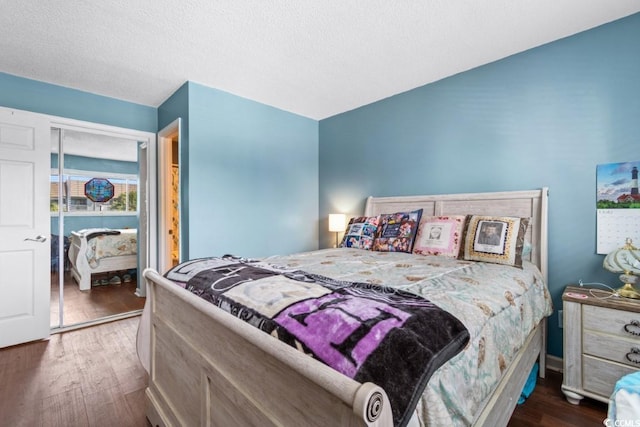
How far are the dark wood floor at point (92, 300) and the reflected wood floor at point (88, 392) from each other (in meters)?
0.53

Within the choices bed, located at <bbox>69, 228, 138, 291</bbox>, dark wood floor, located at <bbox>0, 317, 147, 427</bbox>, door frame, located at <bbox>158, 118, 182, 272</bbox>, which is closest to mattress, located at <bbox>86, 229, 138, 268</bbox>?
bed, located at <bbox>69, 228, 138, 291</bbox>

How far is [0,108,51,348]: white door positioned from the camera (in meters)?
2.61

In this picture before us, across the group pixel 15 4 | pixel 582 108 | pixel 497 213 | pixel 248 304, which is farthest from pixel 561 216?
pixel 15 4

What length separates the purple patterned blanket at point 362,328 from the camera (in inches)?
26.9

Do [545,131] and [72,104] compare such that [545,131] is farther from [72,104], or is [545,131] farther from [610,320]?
[72,104]

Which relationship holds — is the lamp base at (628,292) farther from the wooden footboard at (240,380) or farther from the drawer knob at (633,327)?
the wooden footboard at (240,380)

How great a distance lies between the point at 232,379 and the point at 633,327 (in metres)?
2.14

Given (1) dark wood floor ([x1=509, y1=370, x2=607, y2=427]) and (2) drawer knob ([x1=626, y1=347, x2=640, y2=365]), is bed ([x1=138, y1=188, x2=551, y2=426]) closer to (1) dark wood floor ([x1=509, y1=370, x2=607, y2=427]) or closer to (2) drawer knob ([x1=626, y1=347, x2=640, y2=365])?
(1) dark wood floor ([x1=509, y1=370, x2=607, y2=427])

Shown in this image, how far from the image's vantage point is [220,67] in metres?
2.68

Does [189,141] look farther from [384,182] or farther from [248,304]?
[248,304]

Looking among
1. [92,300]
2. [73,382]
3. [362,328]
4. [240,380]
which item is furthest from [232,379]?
[92,300]

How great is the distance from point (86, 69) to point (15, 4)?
816 mm

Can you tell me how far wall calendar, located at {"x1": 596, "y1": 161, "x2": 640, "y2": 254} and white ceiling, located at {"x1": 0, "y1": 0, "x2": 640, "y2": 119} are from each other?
1060mm

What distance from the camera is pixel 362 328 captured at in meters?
0.78
